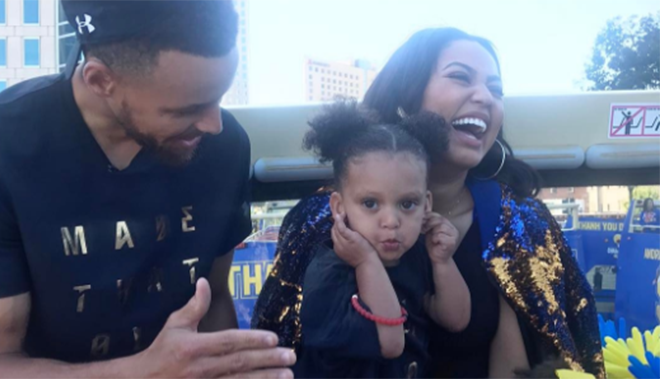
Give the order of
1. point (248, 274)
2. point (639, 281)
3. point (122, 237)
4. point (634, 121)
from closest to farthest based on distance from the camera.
Answer: point (122, 237) → point (634, 121) → point (248, 274) → point (639, 281)

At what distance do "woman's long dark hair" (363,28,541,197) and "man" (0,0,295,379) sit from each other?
689 mm

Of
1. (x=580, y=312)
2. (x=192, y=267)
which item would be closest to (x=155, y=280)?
(x=192, y=267)

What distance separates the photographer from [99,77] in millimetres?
1417

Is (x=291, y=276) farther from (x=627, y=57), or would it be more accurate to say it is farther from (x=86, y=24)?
(x=627, y=57)

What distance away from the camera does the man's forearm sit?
1.34 meters

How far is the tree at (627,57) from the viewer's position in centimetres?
1725

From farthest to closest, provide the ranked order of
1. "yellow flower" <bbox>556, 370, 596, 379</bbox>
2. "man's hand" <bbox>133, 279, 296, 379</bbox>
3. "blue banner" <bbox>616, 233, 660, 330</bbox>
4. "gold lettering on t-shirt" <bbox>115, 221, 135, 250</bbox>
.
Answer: "blue banner" <bbox>616, 233, 660, 330</bbox>, "yellow flower" <bbox>556, 370, 596, 379</bbox>, "gold lettering on t-shirt" <bbox>115, 221, 135, 250</bbox>, "man's hand" <bbox>133, 279, 296, 379</bbox>

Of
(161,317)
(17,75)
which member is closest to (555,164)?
(161,317)

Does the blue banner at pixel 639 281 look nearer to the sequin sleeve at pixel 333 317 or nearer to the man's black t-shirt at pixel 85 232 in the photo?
the sequin sleeve at pixel 333 317

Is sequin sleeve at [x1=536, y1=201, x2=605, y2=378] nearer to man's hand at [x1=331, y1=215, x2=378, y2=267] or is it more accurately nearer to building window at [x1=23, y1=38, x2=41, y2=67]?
man's hand at [x1=331, y1=215, x2=378, y2=267]

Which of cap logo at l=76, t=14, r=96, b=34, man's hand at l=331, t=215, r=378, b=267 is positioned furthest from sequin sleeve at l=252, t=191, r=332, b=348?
cap logo at l=76, t=14, r=96, b=34

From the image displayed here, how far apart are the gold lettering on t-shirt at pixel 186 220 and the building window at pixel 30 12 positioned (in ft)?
63.9

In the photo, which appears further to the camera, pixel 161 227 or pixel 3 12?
pixel 3 12

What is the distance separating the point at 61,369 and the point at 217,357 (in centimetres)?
37
